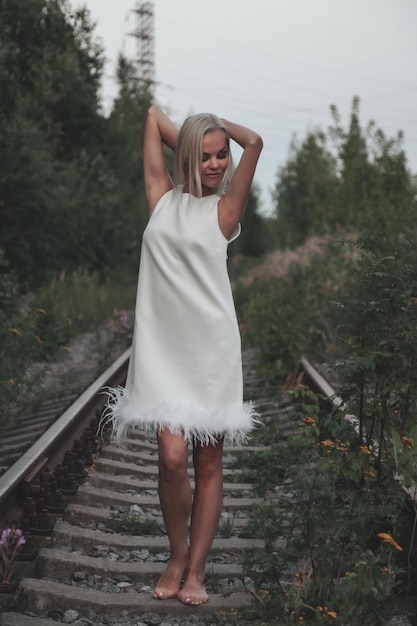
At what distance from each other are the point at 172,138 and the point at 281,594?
185 cm

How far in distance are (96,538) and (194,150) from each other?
6.02 feet

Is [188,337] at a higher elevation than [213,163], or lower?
lower

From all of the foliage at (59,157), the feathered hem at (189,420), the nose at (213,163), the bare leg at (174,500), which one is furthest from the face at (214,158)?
the foliage at (59,157)

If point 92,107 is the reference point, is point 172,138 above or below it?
below

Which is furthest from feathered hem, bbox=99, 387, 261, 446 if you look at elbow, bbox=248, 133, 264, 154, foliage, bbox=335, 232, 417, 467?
elbow, bbox=248, 133, 264, 154

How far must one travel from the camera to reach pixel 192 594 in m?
3.66

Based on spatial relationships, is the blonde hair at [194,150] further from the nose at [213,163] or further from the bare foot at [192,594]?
Answer: the bare foot at [192,594]

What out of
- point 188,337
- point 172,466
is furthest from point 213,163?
point 172,466

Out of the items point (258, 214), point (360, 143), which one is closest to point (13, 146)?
point (360, 143)

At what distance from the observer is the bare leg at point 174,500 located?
3.58 m

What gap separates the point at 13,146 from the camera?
16.1 meters

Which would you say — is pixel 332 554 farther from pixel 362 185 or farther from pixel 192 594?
pixel 362 185

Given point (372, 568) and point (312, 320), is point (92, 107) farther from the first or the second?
point (372, 568)

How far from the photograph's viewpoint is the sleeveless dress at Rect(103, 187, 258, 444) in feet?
11.8
